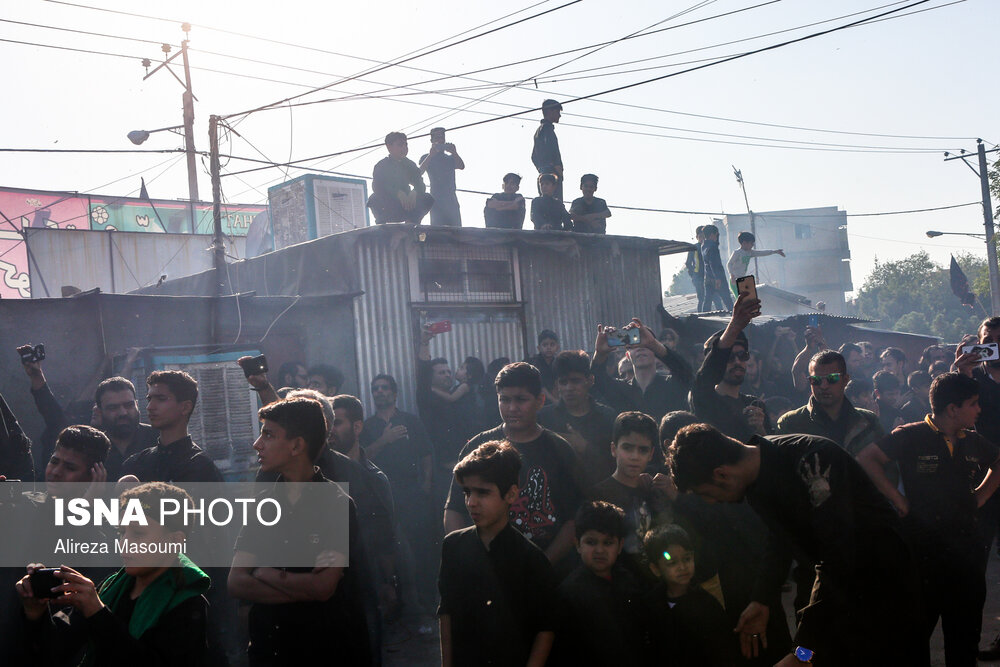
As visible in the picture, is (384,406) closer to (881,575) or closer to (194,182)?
(881,575)

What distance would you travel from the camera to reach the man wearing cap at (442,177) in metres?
12.1

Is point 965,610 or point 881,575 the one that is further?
point 965,610

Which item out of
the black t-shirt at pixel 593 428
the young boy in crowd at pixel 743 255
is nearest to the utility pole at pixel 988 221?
the young boy in crowd at pixel 743 255

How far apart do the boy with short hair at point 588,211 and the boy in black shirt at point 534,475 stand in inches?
338

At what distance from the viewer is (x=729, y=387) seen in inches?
250

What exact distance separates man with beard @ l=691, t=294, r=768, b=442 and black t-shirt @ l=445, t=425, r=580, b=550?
1.26 metres

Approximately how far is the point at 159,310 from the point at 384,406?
2.98 metres

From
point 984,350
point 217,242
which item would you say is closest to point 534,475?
point 984,350

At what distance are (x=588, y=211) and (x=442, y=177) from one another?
7.89 feet

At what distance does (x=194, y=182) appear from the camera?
21484 mm

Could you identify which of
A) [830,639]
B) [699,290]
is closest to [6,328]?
[830,639]

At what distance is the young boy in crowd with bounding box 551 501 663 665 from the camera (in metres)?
4.23

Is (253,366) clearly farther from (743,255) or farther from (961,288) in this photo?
(961,288)

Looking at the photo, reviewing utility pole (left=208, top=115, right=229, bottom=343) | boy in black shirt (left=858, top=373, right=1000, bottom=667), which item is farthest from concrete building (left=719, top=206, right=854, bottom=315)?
boy in black shirt (left=858, top=373, right=1000, bottom=667)
